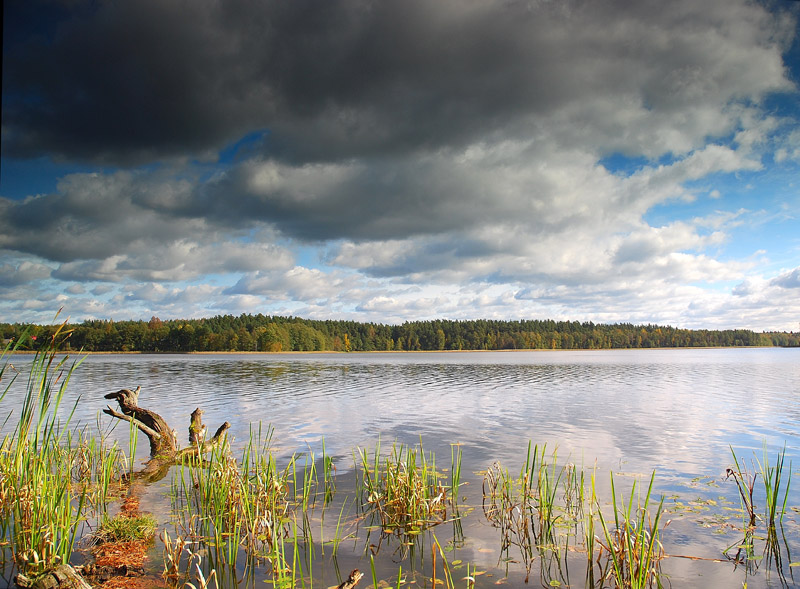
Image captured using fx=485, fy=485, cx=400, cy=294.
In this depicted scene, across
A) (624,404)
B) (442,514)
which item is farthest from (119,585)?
(624,404)

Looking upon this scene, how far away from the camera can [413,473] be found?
909cm

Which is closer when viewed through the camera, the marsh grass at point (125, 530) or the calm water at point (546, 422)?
the marsh grass at point (125, 530)

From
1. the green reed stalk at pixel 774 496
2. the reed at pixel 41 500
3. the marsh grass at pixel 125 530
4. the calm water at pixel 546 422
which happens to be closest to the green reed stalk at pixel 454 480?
the calm water at pixel 546 422

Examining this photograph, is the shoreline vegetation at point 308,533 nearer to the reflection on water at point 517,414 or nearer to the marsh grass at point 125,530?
the marsh grass at point 125,530

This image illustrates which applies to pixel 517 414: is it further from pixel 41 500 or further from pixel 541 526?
pixel 41 500

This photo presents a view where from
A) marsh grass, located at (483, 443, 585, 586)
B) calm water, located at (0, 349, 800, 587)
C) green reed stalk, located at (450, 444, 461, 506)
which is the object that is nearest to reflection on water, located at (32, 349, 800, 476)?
calm water, located at (0, 349, 800, 587)

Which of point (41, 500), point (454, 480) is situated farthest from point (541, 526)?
point (41, 500)

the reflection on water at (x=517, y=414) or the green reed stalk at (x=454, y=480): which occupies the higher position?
the green reed stalk at (x=454, y=480)

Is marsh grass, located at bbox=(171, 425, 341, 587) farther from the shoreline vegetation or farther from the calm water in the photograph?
the calm water

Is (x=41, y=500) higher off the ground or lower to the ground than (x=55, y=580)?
higher

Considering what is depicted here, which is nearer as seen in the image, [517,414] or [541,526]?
[541,526]

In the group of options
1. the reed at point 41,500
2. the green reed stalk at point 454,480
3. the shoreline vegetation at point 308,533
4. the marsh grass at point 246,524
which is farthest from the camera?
the green reed stalk at point 454,480

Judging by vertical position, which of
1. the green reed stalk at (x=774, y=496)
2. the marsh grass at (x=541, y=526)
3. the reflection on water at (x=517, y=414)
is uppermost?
the green reed stalk at (x=774, y=496)

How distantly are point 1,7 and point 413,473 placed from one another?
8.39 meters
